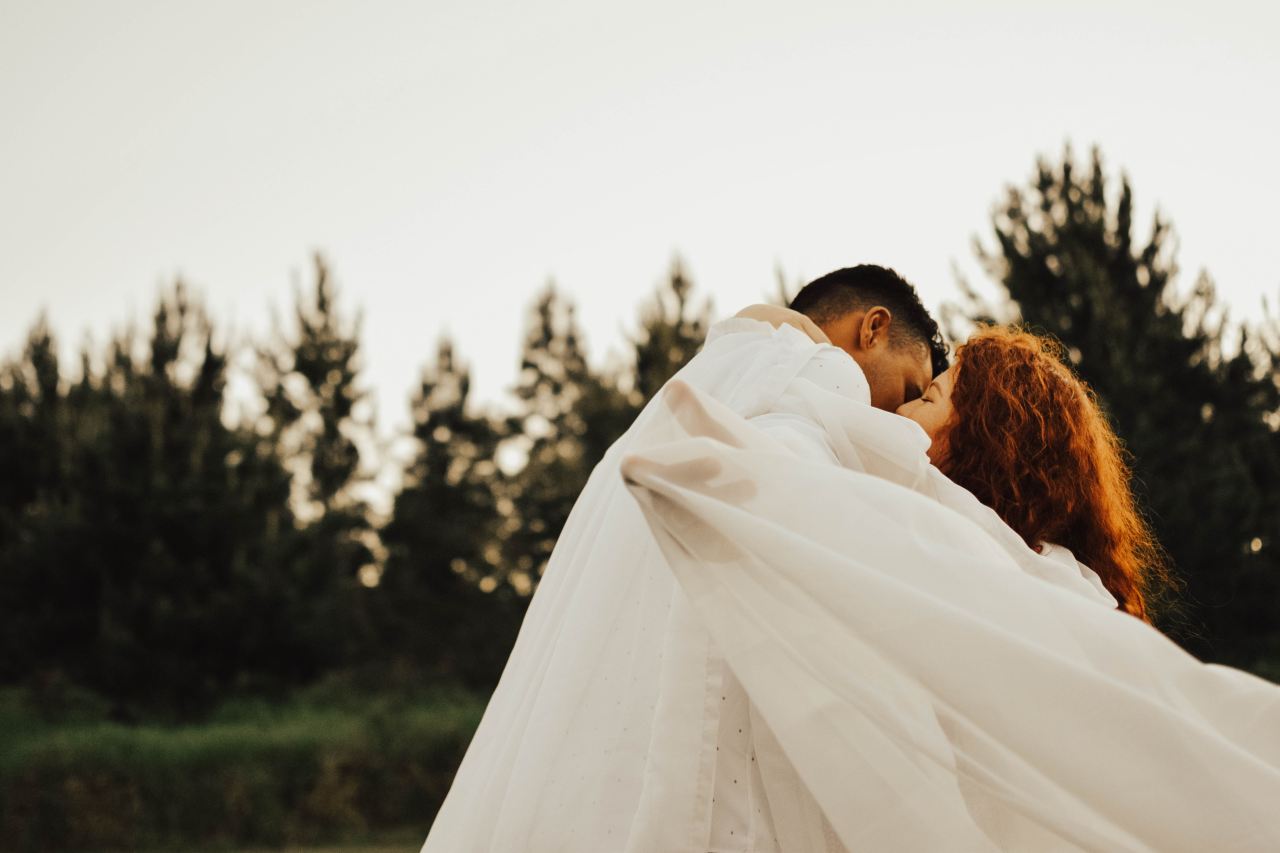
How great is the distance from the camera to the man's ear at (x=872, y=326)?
12.1 feet

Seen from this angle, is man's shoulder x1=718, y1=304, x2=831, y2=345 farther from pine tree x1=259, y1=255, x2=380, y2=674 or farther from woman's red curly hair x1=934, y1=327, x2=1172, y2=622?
pine tree x1=259, y1=255, x2=380, y2=674

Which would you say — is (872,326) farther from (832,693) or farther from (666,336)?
(666,336)

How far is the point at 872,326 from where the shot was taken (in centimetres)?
369

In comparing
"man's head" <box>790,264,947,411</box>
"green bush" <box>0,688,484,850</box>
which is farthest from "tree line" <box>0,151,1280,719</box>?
"man's head" <box>790,264,947,411</box>

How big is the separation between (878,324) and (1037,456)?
30.2 inches

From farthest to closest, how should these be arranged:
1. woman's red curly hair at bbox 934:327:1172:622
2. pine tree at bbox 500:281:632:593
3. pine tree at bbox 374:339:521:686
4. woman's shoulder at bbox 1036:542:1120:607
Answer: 1. pine tree at bbox 374:339:521:686
2. pine tree at bbox 500:281:632:593
3. woman's red curly hair at bbox 934:327:1172:622
4. woman's shoulder at bbox 1036:542:1120:607

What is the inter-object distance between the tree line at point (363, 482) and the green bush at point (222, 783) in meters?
3.75

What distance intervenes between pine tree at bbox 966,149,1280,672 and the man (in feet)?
41.7

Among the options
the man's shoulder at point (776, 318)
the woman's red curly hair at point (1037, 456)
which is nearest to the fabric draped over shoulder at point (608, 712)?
the man's shoulder at point (776, 318)

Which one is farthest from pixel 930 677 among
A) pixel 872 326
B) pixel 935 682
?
pixel 872 326

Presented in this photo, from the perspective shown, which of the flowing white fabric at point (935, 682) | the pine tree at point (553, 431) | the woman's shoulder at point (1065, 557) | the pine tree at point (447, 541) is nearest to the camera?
the flowing white fabric at point (935, 682)

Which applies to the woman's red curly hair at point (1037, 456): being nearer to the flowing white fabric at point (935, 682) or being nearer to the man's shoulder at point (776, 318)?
the man's shoulder at point (776, 318)

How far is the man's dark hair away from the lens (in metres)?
3.77

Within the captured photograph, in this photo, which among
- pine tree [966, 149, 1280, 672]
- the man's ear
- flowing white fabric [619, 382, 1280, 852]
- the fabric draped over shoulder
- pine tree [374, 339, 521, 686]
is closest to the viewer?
flowing white fabric [619, 382, 1280, 852]
